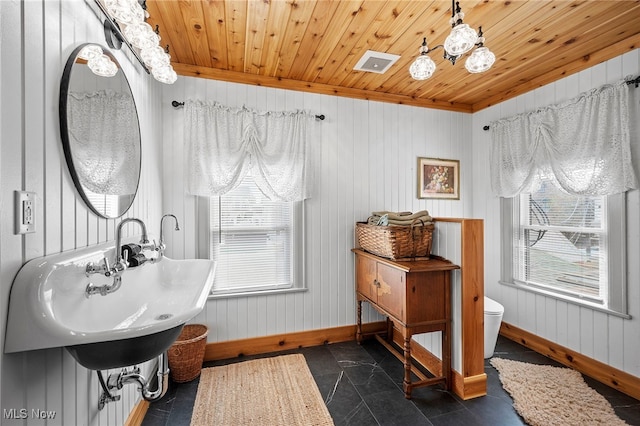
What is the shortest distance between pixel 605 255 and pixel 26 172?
338 cm

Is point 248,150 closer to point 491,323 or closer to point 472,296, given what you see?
point 472,296

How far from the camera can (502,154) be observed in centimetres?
286

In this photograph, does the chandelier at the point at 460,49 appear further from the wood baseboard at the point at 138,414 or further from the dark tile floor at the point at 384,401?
the wood baseboard at the point at 138,414

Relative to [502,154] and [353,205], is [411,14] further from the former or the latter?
[502,154]

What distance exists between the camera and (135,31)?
134 cm

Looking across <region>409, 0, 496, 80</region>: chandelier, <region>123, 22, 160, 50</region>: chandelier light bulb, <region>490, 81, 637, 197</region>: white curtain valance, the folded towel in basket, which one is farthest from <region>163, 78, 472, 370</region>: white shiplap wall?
<region>409, 0, 496, 80</region>: chandelier

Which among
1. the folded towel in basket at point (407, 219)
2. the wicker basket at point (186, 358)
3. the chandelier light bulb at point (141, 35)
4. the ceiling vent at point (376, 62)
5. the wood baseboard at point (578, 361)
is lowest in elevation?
the wood baseboard at point (578, 361)

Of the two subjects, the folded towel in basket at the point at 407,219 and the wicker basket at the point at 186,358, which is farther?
the folded towel in basket at the point at 407,219

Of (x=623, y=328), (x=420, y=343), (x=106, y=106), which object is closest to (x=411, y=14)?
(x=106, y=106)

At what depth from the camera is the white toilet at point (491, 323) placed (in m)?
2.26

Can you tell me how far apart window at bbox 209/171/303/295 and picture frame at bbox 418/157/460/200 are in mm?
1385

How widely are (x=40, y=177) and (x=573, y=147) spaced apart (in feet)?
10.7

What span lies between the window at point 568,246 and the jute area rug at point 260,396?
225cm

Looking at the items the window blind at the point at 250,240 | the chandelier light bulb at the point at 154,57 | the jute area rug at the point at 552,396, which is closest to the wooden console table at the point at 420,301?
the jute area rug at the point at 552,396
